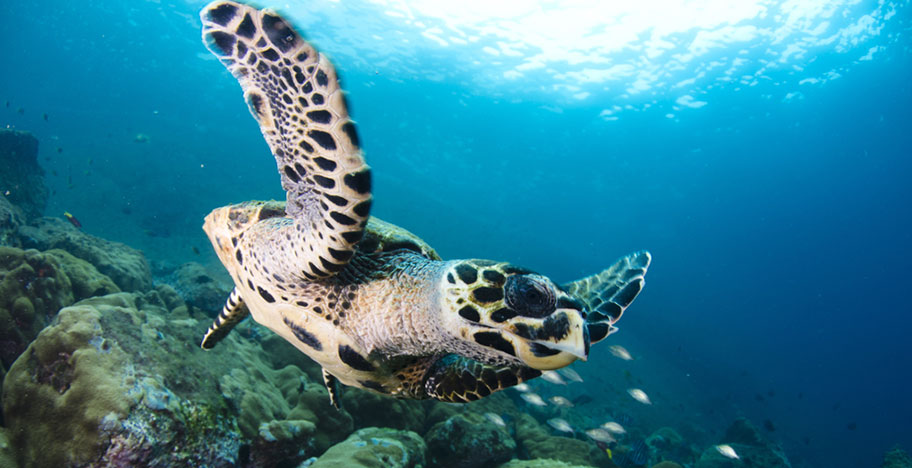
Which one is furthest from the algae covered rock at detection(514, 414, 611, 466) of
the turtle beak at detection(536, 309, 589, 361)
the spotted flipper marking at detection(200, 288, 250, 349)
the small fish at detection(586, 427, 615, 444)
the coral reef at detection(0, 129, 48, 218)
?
the coral reef at detection(0, 129, 48, 218)

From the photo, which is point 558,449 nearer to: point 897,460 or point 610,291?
point 610,291

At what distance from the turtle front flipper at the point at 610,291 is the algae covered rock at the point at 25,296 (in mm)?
4631

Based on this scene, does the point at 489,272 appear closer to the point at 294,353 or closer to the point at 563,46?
the point at 294,353

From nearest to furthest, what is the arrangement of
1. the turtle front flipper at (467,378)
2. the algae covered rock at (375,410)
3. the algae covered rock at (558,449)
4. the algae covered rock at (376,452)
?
the turtle front flipper at (467,378) → the algae covered rock at (376,452) → the algae covered rock at (375,410) → the algae covered rock at (558,449)

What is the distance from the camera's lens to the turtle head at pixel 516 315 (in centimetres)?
156

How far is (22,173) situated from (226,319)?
1234 cm

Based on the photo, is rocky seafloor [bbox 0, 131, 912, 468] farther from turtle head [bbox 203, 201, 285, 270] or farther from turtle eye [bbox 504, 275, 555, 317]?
turtle eye [bbox 504, 275, 555, 317]

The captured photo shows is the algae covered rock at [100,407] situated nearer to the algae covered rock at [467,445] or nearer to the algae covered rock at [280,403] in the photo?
the algae covered rock at [280,403]

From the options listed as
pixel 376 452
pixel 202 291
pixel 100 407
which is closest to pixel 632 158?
pixel 202 291

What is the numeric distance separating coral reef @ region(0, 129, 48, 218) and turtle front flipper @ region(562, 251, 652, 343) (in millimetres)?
13269

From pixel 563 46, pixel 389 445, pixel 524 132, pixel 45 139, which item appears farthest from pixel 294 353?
pixel 45 139

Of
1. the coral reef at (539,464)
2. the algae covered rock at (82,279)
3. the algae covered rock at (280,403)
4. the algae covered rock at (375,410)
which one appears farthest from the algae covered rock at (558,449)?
the algae covered rock at (82,279)

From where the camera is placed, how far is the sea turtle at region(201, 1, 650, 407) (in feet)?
5.45

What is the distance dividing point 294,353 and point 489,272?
4.69 meters
